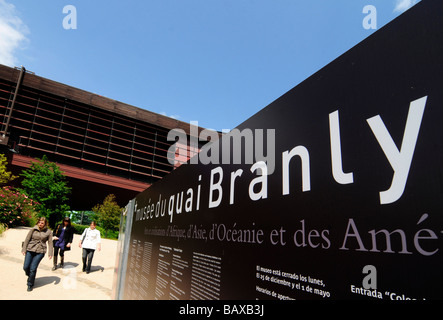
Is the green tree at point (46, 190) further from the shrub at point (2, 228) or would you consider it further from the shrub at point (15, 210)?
the shrub at point (2, 228)

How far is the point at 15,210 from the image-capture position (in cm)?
1411

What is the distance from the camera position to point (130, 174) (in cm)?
2573

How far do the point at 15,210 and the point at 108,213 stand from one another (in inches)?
424

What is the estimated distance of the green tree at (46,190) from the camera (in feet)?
61.2

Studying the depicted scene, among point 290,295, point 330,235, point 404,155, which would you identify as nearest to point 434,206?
point 404,155

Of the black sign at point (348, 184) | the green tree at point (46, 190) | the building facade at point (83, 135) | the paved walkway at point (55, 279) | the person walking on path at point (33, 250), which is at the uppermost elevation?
the building facade at point (83, 135)

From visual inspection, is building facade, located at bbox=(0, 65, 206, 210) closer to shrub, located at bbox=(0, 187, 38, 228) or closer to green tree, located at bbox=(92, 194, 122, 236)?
green tree, located at bbox=(92, 194, 122, 236)

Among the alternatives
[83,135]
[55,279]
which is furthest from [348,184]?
[83,135]

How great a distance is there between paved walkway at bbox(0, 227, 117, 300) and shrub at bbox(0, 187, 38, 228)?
225 centimetres

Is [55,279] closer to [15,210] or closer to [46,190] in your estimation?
[15,210]

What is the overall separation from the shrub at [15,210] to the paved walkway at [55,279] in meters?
2.25

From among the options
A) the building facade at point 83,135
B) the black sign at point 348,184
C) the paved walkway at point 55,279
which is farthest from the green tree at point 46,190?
the black sign at point 348,184

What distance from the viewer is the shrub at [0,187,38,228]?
13.4 meters
